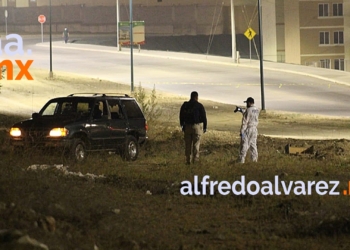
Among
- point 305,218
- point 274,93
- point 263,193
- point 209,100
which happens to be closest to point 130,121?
point 263,193

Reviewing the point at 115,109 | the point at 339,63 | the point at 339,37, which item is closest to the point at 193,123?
the point at 115,109

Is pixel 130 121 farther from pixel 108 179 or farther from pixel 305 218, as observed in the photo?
pixel 305 218

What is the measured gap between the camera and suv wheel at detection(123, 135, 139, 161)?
20.4 metres

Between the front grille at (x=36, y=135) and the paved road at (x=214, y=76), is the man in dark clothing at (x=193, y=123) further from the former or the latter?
the paved road at (x=214, y=76)

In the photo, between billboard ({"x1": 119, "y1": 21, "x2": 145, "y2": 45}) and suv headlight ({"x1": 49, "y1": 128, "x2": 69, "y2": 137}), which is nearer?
suv headlight ({"x1": 49, "y1": 128, "x2": 69, "y2": 137})

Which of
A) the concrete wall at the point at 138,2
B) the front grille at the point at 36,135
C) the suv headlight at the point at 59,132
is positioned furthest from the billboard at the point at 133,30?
the concrete wall at the point at 138,2

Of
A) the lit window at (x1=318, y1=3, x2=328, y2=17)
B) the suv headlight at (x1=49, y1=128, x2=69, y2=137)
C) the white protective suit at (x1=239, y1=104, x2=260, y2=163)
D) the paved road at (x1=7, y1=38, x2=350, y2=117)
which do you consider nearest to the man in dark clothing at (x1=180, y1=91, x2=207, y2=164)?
the white protective suit at (x1=239, y1=104, x2=260, y2=163)

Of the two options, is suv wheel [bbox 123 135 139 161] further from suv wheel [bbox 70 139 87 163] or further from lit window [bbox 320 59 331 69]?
lit window [bbox 320 59 331 69]

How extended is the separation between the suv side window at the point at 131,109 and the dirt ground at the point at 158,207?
1.14m

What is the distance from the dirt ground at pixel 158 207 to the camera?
10.3 m

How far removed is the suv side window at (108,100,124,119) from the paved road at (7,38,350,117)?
65.2ft

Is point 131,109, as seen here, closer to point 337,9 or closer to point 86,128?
point 86,128

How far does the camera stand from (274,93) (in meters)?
47.9

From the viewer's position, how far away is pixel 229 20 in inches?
3814
